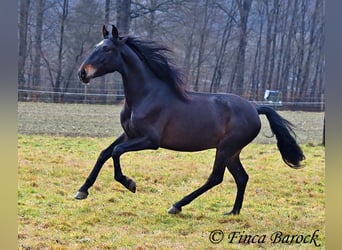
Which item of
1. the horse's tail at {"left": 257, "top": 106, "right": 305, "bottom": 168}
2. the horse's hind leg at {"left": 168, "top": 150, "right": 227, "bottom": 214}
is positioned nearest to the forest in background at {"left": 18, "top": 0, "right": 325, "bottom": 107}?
the horse's tail at {"left": 257, "top": 106, "right": 305, "bottom": 168}

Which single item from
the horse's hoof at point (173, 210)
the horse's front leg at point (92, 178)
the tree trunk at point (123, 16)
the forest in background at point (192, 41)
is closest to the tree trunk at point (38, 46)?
the forest in background at point (192, 41)

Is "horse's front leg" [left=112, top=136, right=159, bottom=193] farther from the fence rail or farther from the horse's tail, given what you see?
the horse's tail

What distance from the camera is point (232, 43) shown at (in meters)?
2.95

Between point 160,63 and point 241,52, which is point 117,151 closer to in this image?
point 160,63

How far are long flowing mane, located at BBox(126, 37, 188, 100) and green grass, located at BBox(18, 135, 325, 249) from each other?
68cm

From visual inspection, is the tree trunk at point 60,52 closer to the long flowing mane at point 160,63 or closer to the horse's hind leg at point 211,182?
the long flowing mane at point 160,63

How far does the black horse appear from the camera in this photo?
8.35 feet

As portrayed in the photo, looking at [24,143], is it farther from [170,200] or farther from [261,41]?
[261,41]

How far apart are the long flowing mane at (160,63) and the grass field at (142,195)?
491 millimetres

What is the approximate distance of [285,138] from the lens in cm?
284

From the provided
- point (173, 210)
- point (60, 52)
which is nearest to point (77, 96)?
point (60, 52)

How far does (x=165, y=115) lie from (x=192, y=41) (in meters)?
0.52

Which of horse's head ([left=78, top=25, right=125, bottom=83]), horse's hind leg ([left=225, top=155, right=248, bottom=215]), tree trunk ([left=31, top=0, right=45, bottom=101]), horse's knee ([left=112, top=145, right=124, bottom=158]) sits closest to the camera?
horse's head ([left=78, top=25, right=125, bottom=83])
